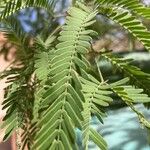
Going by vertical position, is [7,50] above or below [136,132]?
above

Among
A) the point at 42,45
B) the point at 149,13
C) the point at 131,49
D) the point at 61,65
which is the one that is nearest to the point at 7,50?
the point at 42,45

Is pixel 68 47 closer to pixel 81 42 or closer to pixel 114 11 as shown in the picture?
pixel 81 42

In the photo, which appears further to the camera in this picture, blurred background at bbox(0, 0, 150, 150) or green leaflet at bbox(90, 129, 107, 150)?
blurred background at bbox(0, 0, 150, 150)

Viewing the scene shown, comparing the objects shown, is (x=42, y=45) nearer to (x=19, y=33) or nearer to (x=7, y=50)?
(x=19, y=33)

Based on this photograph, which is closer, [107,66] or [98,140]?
[98,140]

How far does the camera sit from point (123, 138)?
6.68 ft

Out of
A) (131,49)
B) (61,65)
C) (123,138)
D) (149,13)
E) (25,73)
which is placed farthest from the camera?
(131,49)

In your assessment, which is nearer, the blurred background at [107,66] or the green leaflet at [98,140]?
the green leaflet at [98,140]

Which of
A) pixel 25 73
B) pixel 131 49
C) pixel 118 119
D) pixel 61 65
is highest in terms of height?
pixel 61 65

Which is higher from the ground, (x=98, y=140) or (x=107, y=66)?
(x=98, y=140)

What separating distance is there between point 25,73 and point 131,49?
4.34ft

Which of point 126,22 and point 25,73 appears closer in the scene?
point 126,22

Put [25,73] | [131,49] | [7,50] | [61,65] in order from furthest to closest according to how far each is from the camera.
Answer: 1. [131,49]
2. [7,50]
3. [25,73]
4. [61,65]

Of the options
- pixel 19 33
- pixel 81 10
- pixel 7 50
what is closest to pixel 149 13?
pixel 81 10
